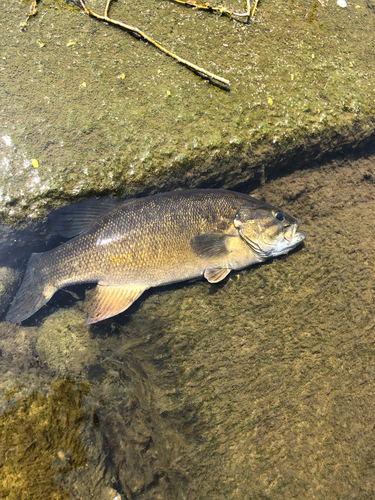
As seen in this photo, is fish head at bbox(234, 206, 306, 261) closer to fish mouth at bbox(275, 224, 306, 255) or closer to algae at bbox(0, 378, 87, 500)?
fish mouth at bbox(275, 224, 306, 255)

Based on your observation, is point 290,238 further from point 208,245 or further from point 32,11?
point 32,11

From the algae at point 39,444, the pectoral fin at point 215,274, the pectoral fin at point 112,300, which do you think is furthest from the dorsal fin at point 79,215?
the algae at point 39,444

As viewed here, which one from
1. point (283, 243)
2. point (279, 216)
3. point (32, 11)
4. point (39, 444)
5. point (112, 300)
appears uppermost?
point (32, 11)

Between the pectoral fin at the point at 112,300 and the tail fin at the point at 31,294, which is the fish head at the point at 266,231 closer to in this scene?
the pectoral fin at the point at 112,300

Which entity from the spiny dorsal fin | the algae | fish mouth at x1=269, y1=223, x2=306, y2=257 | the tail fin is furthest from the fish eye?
the algae

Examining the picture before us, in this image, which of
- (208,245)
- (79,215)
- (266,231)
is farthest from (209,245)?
(79,215)

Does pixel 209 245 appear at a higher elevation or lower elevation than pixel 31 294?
higher

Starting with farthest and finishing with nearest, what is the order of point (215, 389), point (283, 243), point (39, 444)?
point (283, 243)
point (215, 389)
point (39, 444)
